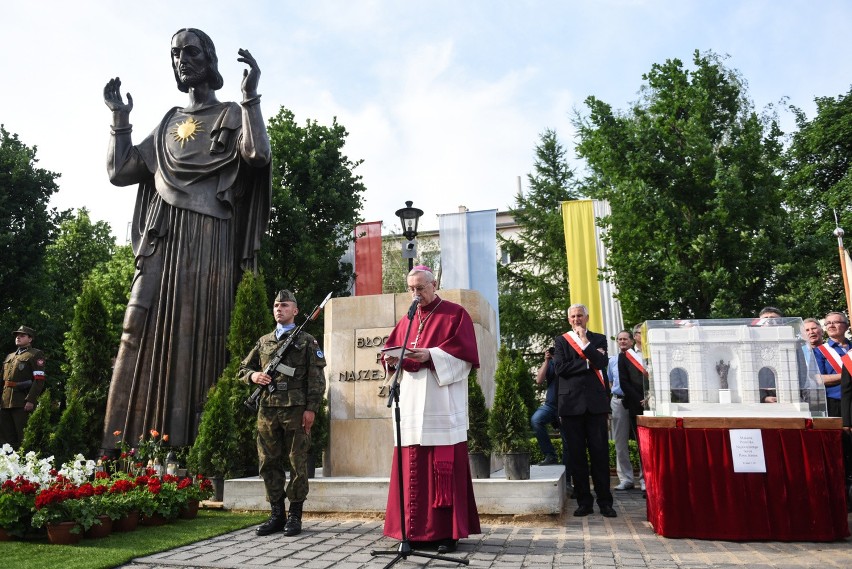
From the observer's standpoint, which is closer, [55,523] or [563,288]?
[55,523]

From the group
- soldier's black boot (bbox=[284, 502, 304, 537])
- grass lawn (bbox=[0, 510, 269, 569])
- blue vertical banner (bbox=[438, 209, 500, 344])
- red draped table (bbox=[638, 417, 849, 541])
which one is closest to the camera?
grass lawn (bbox=[0, 510, 269, 569])

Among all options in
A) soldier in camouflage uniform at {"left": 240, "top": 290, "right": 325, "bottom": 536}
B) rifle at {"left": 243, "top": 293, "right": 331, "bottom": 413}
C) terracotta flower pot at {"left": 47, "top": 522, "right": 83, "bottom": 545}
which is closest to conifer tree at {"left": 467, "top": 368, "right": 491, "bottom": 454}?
soldier in camouflage uniform at {"left": 240, "top": 290, "right": 325, "bottom": 536}

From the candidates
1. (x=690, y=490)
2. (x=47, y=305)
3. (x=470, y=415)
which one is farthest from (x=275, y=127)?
(x=690, y=490)

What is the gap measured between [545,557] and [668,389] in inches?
77.9

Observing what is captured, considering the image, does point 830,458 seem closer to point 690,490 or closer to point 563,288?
point 690,490

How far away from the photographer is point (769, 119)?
701 inches

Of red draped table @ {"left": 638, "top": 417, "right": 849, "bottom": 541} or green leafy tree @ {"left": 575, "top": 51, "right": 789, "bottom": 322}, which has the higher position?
green leafy tree @ {"left": 575, "top": 51, "right": 789, "bottom": 322}

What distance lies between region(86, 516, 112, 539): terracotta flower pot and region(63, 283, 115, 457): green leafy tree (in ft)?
12.8

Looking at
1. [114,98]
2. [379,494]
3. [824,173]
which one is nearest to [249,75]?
[114,98]

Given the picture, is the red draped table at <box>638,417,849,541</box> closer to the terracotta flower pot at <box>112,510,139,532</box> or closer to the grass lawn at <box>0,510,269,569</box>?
the grass lawn at <box>0,510,269,569</box>

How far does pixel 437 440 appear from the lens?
513 cm

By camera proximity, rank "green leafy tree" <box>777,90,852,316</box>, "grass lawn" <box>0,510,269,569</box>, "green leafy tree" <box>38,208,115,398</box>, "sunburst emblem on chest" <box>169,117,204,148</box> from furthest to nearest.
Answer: "green leafy tree" <box>38,208,115,398</box> → "green leafy tree" <box>777,90,852,316</box> → "sunburst emblem on chest" <box>169,117,204,148</box> → "grass lawn" <box>0,510,269,569</box>

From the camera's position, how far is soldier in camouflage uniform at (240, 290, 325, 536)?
19.1ft

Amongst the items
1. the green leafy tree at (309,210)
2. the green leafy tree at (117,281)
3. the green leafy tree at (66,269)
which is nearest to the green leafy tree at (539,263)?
the green leafy tree at (309,210)
